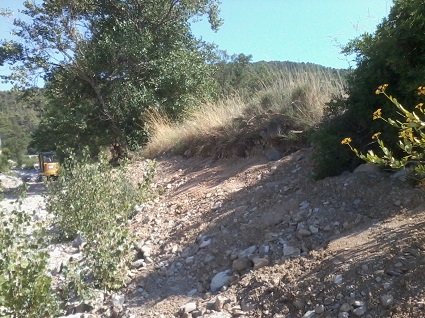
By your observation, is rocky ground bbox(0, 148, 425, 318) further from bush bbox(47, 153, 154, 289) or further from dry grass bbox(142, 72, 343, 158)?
dry grass bbox(142, 72, 343, 158)

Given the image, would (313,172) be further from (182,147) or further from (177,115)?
(177,115)

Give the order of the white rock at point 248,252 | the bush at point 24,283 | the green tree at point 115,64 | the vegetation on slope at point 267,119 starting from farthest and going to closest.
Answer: the green tree at point 115,64 → the vegetation on slope at point 267,119 → the white rock at point 248,252 → the bush at point 24,283

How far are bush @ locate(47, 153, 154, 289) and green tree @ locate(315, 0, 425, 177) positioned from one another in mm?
2122

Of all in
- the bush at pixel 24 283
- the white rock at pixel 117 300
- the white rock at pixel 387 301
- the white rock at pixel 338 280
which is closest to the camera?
the white rock at pixel 387 301

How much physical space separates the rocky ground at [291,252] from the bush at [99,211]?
249mm

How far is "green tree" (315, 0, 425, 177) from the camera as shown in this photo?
14.4 ft

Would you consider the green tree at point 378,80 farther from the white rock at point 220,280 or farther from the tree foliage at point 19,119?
the tree foliage at point 19,119

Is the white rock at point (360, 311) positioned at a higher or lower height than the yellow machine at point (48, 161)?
lower

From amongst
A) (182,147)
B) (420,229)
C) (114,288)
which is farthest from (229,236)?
(182,147)

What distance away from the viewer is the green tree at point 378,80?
14.4 feet

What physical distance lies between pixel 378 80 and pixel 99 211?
350 centimetres

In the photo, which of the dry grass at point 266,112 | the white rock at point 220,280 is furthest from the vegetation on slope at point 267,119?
the white rock at point 220,280

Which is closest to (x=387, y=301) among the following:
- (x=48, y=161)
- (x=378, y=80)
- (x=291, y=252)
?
(x=291, y=252)

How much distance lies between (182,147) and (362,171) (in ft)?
18.4
